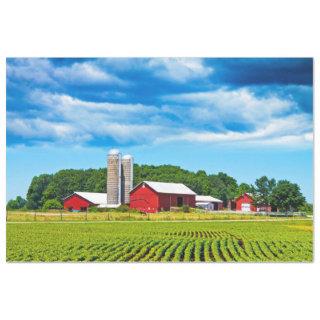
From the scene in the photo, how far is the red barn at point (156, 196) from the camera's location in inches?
686

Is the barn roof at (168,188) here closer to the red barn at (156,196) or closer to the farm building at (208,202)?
the red barn at (156,196)

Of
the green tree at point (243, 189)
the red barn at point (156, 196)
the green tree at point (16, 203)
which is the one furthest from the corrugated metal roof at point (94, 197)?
the green tree at point (243, 189)

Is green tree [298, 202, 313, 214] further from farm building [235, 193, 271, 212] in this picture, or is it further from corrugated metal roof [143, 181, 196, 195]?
corrugated metal roof [143, 181, 196, 195]

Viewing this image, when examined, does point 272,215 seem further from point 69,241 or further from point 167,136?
point 69,241

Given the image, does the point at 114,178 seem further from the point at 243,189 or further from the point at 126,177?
the point at 243,189

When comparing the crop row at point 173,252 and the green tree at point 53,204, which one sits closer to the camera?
the crop row at point 173,252

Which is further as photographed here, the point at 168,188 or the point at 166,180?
the point at 168,188

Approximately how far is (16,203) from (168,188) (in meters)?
3.79

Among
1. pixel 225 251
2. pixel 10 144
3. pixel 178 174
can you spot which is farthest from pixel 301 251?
pixel 10 144

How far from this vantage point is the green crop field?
15.6m

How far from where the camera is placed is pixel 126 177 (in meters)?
17.2

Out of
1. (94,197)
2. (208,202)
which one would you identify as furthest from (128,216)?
(208,202)

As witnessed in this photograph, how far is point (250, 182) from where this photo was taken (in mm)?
16594

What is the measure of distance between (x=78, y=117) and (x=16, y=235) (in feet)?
10.4
